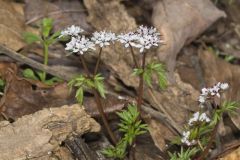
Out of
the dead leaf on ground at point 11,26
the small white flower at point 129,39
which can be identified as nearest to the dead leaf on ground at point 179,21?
the small white flower at point 129,39

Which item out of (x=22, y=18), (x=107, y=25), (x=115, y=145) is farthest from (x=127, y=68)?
(x=22, y=18)

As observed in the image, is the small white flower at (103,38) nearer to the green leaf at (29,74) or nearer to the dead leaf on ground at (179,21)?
the green leaf at (29,74)

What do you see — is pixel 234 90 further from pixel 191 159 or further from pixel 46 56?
pixel 46 56

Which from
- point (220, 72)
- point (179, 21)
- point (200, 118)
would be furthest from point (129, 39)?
point (220, 72)

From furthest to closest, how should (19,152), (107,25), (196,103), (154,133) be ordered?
(107,25) → (196,103) → (154,133) → (19,152)

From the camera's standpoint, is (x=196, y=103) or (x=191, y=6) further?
(x=191, y=6)
